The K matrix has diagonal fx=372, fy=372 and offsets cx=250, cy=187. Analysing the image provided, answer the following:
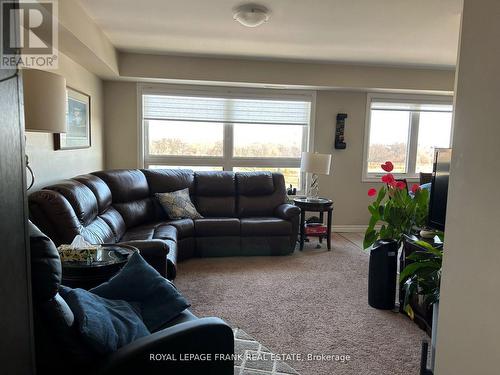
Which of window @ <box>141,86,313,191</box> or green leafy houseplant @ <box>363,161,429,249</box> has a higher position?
window @ <box>141,86,313,191</box>

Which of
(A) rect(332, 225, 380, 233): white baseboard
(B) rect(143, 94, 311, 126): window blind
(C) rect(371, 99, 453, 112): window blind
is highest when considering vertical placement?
(C) rect(371, 99, 453, 112): window blind

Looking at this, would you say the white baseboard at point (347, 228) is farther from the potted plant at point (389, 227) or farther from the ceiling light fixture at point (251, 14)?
the ceiling light fixture at point (251, 14)

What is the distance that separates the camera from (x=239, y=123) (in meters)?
5.35

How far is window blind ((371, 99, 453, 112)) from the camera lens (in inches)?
219

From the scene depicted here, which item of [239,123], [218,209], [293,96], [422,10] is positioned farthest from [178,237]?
[422,10]

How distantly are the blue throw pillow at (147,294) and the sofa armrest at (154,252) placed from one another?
0.79 metres

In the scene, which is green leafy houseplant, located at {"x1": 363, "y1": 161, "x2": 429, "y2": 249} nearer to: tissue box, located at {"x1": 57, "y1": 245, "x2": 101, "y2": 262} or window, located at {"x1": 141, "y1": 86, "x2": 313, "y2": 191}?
tissue box, located at {"x1": 57, "y1": 245, "x2": 101, "y2": 262}

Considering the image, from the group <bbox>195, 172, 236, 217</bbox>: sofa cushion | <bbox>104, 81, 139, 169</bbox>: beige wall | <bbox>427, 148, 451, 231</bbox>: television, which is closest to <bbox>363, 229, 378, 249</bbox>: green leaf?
<bbox>427, 148, 451, 231</bbox>: television

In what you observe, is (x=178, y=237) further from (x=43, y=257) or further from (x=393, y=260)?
(x=43, y=257)

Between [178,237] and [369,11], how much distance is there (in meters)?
2.79

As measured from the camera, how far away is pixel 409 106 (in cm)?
562

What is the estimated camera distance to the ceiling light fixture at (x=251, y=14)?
9.74 feet

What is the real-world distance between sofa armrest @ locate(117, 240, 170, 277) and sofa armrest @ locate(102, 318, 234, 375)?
119cm

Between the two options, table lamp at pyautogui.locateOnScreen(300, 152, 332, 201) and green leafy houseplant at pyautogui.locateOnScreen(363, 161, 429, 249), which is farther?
table lamp at pyautogui.locateOnScreen(300, 152, 332, 201)
